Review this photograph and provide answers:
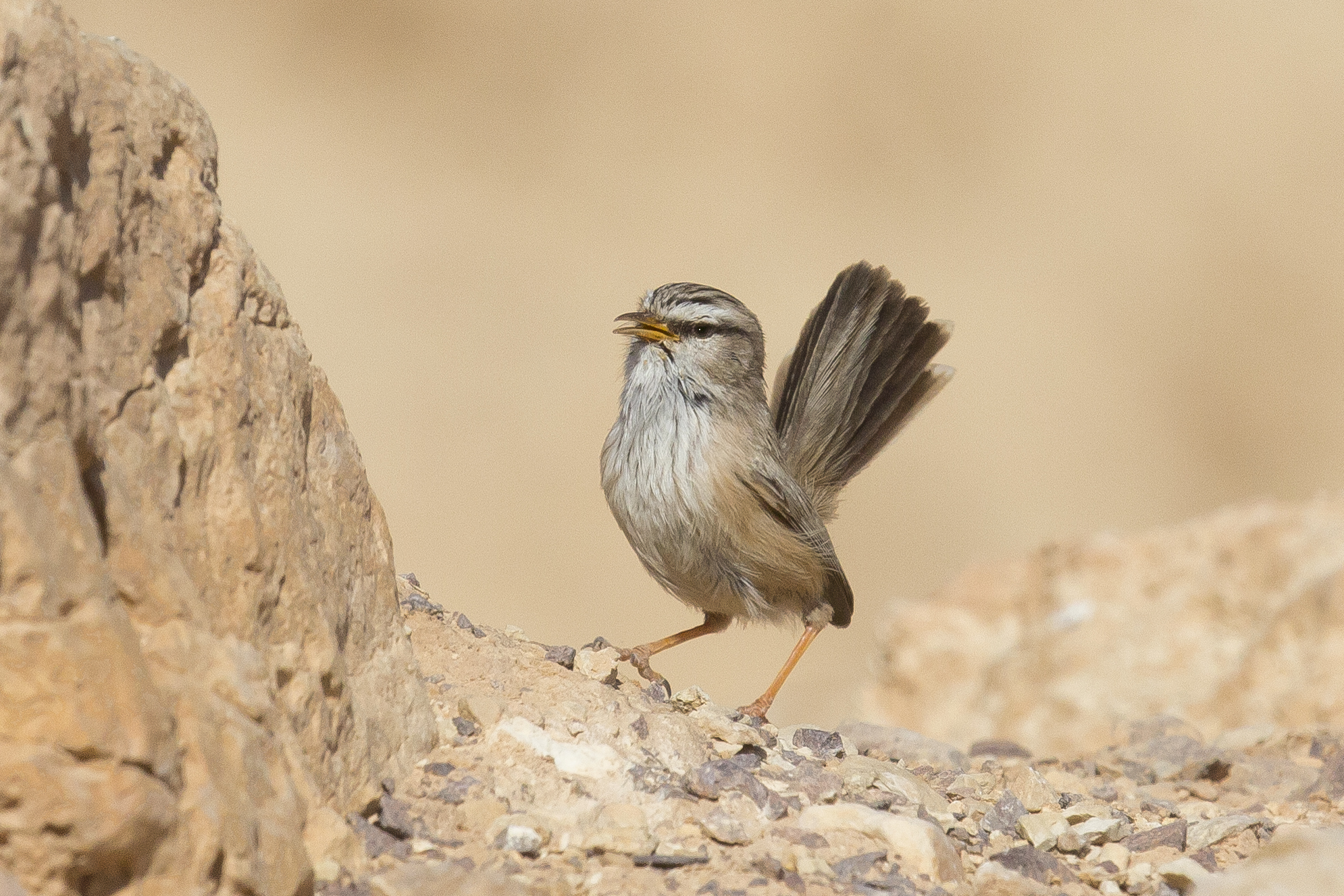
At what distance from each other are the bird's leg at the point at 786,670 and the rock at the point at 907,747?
367 millimetres

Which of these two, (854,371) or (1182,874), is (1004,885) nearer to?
(1182,874)

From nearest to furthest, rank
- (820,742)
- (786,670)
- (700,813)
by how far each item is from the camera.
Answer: (700,813) → (820,742) → (786,670)

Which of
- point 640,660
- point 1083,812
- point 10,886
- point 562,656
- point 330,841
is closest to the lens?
point 10,886

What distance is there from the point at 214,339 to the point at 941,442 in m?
15.1

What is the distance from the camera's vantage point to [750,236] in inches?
780

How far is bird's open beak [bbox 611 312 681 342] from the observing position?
623cm

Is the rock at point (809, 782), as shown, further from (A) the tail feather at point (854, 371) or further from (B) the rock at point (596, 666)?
(A) the tail feather at point (854, 371)

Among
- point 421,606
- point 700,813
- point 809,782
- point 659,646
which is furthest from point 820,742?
point 659,646

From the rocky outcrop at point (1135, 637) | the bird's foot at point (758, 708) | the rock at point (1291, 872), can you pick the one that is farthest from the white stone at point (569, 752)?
the rocky outcrop at point (1135, 637)

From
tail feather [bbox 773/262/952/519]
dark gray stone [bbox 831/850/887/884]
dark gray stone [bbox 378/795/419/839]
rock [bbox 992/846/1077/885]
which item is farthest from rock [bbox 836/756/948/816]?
tail feather [bbox 773/262/952/519]

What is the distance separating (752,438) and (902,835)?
2.87 metres

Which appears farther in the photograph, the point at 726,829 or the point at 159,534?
the point at 726,829

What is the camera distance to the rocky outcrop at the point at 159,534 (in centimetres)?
242

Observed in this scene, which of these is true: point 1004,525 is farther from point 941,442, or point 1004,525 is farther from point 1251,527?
point 1251,527
